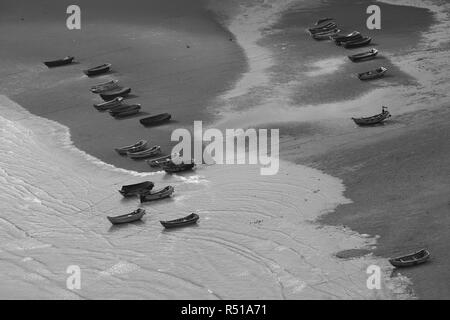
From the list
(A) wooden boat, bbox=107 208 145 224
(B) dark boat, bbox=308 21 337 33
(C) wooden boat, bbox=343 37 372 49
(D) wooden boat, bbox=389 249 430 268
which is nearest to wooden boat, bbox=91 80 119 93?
(B) dark boat, bbox=308 21 337 33

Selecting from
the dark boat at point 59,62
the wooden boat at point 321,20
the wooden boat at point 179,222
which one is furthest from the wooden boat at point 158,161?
the wooden boat at point 321,20

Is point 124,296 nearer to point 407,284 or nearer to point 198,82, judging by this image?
point 407,284

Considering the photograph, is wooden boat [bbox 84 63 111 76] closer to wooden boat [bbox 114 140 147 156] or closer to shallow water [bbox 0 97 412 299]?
shallow water [bbox 0 97 412 299]

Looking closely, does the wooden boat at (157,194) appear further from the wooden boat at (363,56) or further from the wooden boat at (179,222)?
the wooden boat at (363,56)

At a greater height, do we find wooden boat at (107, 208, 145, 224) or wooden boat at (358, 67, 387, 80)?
wooden boat at (358, 67, 387, 80)

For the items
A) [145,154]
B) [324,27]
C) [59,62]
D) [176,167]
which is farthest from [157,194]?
[324,27]
